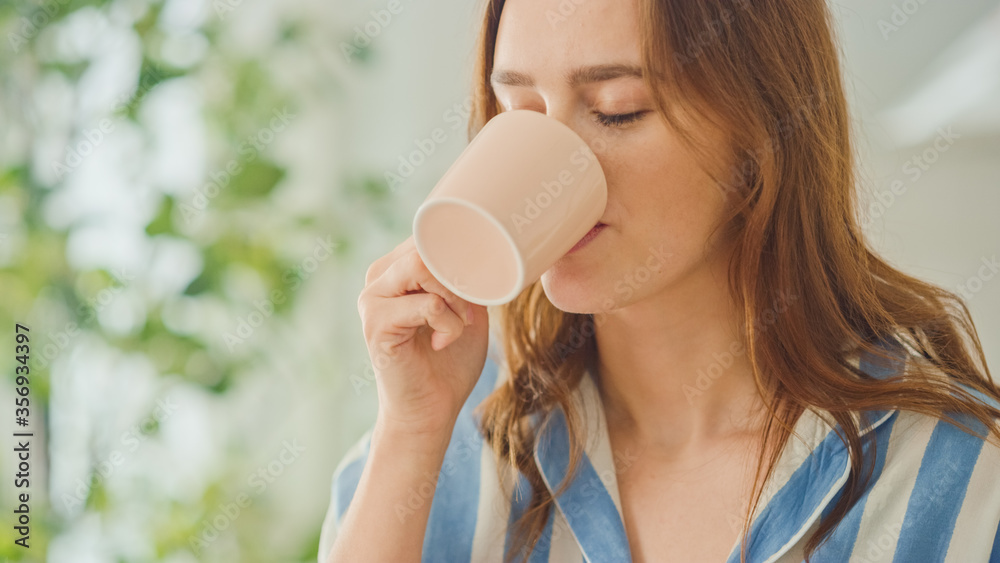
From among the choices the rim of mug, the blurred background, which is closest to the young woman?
the rim of mug

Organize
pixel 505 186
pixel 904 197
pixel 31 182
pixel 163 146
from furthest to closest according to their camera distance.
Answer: pixel 163 146 < pixel 31 182 < pixel 904 197 < pixel 505 186

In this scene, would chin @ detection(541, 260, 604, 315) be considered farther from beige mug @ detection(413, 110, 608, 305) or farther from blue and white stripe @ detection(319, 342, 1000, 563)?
blue and white stripe @ detection(319, 342, 1000, 563)

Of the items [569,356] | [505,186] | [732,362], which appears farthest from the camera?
[569,356]

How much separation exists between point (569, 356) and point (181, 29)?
1.01 meters

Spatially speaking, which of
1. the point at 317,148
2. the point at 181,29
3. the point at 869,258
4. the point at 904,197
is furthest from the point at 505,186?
the point at 317,148

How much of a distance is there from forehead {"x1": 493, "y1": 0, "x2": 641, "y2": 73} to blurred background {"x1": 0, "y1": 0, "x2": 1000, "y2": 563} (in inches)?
22.3

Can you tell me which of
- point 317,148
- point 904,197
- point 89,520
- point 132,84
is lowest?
point 89,520

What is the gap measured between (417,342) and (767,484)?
44 cm

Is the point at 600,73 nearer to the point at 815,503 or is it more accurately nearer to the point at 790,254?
the point at 790,254

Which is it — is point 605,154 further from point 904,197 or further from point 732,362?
point 904,197

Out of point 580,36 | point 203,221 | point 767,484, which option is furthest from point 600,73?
point 203,221

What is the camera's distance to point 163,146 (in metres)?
1.66

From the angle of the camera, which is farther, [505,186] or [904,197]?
[904,197]

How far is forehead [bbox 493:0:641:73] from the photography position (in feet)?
2.71
